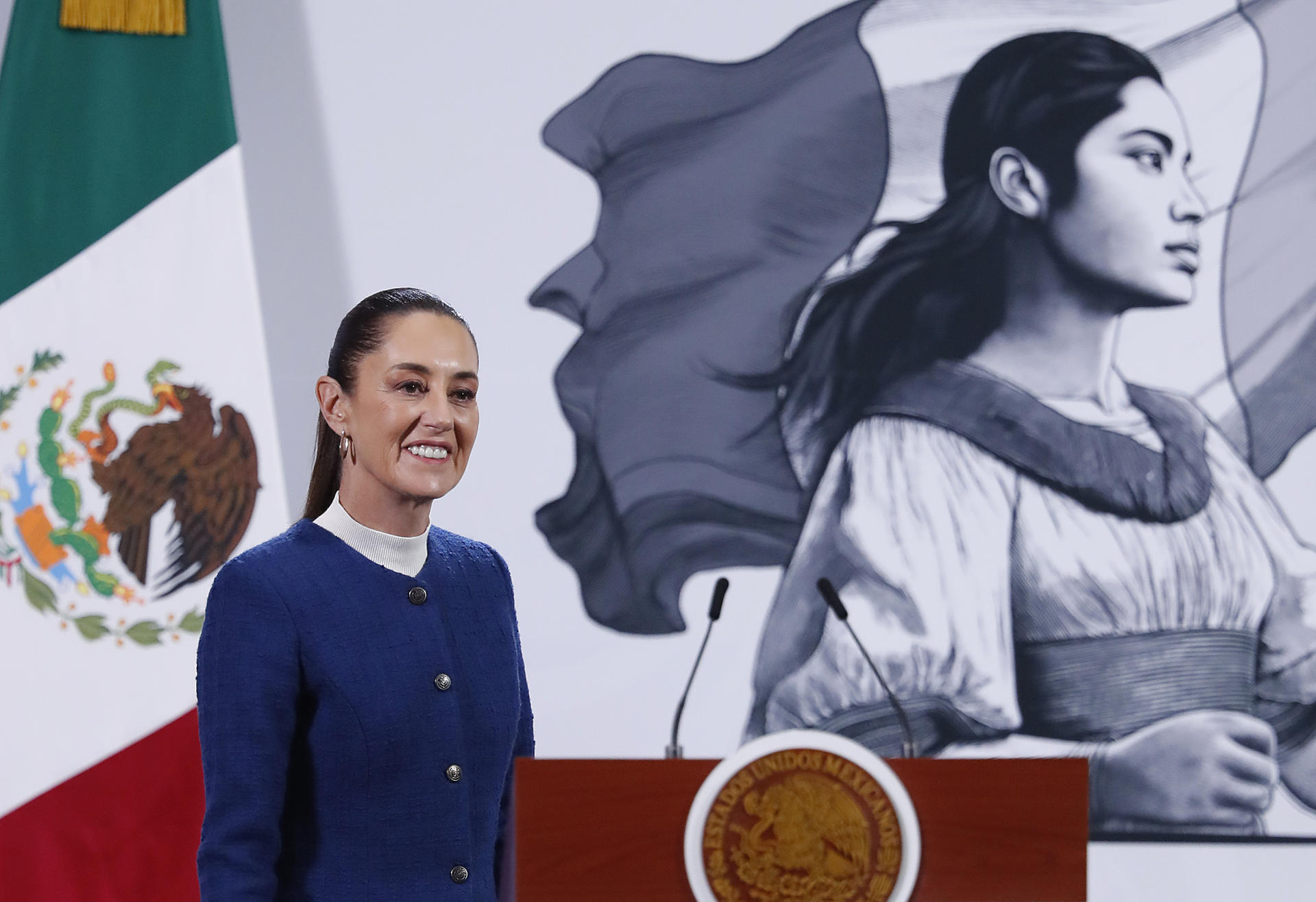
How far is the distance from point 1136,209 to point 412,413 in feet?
7.07

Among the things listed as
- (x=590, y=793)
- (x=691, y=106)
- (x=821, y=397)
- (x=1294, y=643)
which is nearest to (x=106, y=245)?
(x=691, y=106)

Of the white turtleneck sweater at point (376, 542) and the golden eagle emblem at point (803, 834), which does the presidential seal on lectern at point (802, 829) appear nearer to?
the golden eagle emblem at point (803, 834)

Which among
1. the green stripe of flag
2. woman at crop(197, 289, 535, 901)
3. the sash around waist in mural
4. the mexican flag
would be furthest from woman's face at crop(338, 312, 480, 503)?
the sash around waist in mural

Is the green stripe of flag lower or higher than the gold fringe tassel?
lower

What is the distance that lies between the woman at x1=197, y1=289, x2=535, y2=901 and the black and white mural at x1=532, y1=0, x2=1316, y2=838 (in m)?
1.53

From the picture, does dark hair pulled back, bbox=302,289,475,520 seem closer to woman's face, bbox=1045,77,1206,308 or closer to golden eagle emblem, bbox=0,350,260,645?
golden eagle emblem, bbox=0,350,260,645

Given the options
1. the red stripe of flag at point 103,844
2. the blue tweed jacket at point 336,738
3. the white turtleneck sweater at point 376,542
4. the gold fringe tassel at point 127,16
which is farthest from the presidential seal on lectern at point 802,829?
the gold fringe tassel at point 127,16

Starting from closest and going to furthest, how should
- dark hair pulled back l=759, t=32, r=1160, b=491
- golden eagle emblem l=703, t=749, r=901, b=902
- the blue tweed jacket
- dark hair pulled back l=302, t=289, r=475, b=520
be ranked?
golden eagle emblem l=703, t=749, r=901, b=902 < the blue tweed jacket < dark hair pulled back l=302, t=289, r=475, b=520 < dark hair pulled back l=759, t=32, r=1160, b=491

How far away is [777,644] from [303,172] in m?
1.52

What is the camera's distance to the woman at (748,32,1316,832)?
276 centimetres

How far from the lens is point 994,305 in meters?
2.85

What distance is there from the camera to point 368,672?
3.97ft

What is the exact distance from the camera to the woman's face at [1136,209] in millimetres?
2846

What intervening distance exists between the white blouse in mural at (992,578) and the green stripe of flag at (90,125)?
160cm
